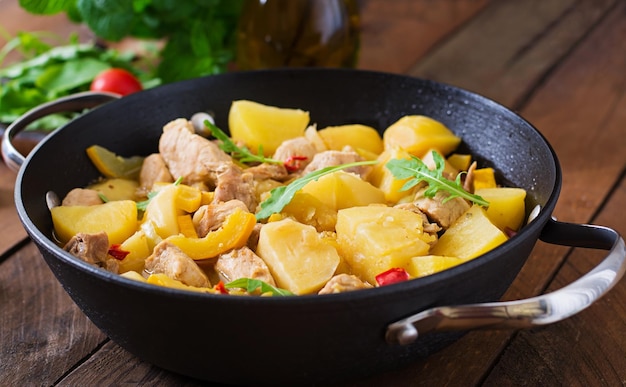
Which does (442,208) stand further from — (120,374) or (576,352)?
(120,374)

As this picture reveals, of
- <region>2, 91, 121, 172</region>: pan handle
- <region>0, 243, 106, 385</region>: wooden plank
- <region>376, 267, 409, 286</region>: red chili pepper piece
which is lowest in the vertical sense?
<region>0, 243, 106, 385</region>: wooden plank

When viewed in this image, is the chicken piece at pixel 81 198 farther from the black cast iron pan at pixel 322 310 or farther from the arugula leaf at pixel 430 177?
the arugula leaf at pixel 430 177

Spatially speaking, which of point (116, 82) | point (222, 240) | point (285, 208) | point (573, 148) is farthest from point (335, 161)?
point (116, 82)

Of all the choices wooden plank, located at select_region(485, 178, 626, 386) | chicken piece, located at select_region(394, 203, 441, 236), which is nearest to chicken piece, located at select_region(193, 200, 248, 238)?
chicken piece, located at select_region(394, 203, 441, 236)

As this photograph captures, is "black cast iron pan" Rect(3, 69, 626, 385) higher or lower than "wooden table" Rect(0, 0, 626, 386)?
higher

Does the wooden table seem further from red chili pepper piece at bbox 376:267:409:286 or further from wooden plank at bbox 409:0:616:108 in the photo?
red chili pepper piece at bbox 376:267:409:286
